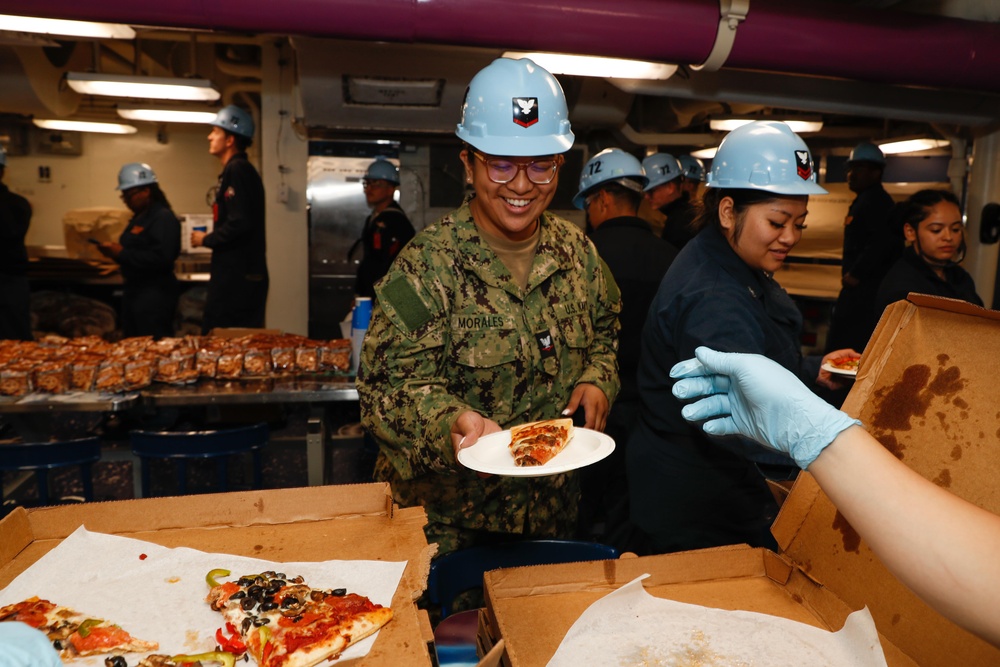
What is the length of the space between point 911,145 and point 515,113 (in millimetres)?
5910

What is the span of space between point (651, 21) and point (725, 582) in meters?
2.99

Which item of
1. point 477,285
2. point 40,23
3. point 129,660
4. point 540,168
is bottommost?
point 129,660

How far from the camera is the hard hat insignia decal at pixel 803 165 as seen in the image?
7.11ft

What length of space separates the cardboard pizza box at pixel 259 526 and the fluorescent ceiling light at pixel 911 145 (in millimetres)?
6441

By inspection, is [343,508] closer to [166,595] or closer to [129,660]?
[166,595]

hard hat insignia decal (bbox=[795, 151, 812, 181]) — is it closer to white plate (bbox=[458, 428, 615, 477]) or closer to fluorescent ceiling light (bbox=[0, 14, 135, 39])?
white plate (bbox=[458, 428, 615, 477])

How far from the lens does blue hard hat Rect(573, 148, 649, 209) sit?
13.2ft

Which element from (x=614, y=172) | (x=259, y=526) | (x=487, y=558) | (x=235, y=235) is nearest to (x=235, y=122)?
(x=235, y=235)

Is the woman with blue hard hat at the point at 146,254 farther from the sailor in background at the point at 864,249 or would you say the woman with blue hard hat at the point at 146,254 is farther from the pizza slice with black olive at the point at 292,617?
the sailor in background at the point at 864,249

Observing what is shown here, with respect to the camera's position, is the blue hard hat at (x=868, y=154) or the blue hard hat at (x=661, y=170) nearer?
the blue hard hat at (x=661, y=170)

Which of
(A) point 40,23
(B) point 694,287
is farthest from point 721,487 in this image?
(A) point 40,23

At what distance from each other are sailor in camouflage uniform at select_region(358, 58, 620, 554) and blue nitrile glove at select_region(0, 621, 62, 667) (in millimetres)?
1022

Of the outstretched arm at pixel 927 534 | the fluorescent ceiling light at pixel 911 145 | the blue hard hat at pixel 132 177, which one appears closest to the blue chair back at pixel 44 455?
the outstretched arm at pixel 927 534

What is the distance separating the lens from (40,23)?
12.4 ft
